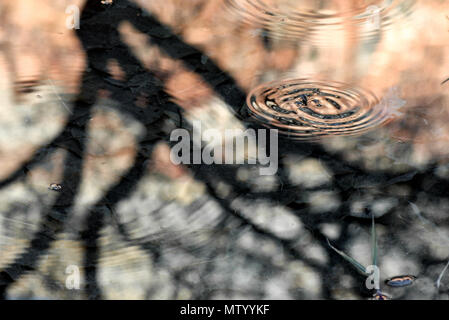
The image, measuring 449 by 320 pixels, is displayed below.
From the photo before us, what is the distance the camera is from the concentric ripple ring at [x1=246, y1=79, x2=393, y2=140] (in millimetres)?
1246

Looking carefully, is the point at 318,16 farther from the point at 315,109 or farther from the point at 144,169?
the point at 144,169

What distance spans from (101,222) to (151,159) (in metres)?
0.19

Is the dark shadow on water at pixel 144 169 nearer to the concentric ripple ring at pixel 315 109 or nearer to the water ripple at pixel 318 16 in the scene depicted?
the concentric ripple ring at pixel 315 109

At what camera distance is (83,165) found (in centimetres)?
119

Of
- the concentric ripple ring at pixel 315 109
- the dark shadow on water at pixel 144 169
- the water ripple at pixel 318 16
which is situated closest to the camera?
the dark shadow on water at pixel 144 169

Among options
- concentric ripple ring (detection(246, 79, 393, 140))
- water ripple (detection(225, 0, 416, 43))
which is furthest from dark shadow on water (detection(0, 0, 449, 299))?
water ripple (detection(225, 0, 416, 43))

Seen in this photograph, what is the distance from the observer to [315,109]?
1.27 metres

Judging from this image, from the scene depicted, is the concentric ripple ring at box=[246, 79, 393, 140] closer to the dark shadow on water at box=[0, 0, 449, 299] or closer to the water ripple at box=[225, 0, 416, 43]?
the dark shadow on water at box=[0, 0, 449, 299]

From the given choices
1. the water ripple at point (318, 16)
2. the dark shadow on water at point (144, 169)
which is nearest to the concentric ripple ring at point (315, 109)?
the dark shadow on water at point (144, 169)

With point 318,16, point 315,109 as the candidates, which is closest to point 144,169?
point 315,109

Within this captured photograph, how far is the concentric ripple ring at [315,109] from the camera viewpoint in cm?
125
